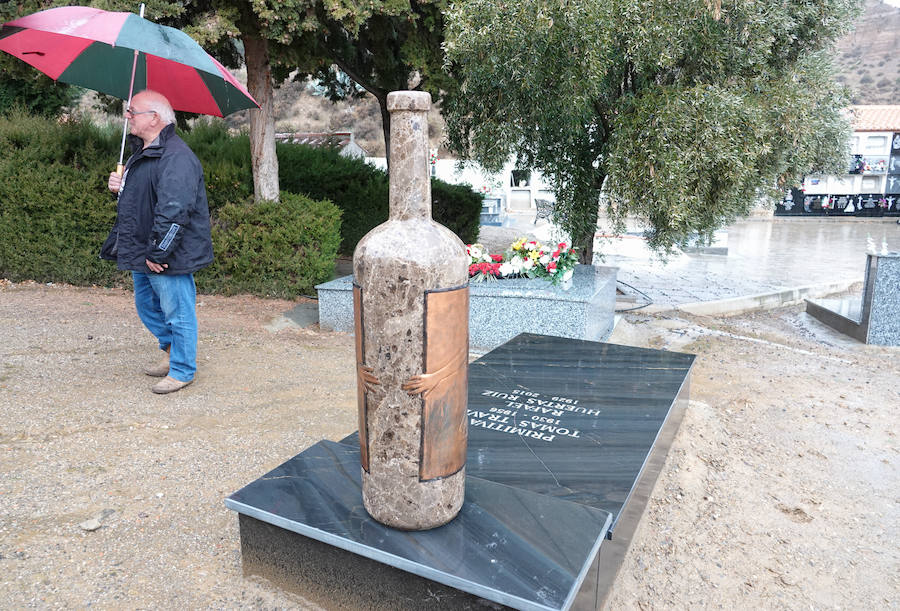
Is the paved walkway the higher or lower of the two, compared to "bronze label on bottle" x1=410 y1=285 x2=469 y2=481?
lower

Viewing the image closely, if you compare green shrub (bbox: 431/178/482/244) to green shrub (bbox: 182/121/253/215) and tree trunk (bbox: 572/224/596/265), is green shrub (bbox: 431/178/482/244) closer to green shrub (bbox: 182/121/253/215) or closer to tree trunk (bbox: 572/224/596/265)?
tree trunk (bbox: 572/224/596/265)

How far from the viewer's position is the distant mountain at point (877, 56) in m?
67.0

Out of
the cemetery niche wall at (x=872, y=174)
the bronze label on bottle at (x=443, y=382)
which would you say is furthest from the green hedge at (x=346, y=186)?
the cemetery niche wall at (x=872, y=174)

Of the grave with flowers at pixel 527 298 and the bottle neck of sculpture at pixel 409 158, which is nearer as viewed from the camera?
the bottle neck of sculpture at pixel 409 158

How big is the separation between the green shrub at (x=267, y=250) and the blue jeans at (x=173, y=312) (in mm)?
3185

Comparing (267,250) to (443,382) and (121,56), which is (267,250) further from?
(443,382)

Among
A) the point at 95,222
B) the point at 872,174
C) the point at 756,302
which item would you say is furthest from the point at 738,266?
the point at 872,174

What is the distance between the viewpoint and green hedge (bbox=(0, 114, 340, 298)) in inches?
290

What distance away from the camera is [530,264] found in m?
6.49

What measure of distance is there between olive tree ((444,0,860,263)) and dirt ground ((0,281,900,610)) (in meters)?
2.05

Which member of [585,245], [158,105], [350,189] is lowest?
[585,245]

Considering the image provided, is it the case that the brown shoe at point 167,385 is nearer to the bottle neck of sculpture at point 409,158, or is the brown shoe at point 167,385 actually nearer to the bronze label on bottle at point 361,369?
the bronze label on bottle at point 361,369

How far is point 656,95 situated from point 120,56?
5.11 meters

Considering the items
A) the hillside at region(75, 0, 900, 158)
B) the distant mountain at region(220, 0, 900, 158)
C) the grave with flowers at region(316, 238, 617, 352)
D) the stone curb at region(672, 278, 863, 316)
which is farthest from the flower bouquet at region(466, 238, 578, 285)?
the distant mountain at region(220, 0, 900, 158)
